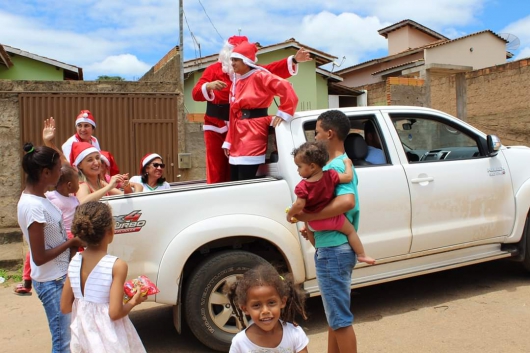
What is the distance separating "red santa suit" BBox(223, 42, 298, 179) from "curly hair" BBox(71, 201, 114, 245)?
6.30ft

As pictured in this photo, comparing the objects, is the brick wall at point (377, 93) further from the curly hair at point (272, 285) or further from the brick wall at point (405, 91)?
the curly hair at point (272, 285)

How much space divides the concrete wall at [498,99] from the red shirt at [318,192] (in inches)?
419

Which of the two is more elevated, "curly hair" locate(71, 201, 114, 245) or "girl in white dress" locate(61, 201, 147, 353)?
"curly hair" locate(71, 201, 114, 245)

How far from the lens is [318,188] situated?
271 centimetres

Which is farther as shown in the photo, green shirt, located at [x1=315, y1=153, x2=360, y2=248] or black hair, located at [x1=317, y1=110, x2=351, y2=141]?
black hair, located at [x1=317, y1=110, x2=351, y2=141]

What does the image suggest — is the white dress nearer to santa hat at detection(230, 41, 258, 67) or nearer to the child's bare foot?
the child's bare foot

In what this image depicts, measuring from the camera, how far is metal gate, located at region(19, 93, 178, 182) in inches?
312

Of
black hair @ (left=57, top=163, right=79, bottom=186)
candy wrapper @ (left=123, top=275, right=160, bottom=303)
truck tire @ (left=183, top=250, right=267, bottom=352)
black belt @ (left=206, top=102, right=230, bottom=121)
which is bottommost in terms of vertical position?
truck tire @ (left=183, top=250, right=267, bottom=352)

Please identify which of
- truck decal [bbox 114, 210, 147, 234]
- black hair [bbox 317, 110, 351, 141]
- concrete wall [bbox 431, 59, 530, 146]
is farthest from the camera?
concrete wall [bbox 431, 59, 530, 146]

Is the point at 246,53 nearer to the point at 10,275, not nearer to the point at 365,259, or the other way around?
the point at 365,259

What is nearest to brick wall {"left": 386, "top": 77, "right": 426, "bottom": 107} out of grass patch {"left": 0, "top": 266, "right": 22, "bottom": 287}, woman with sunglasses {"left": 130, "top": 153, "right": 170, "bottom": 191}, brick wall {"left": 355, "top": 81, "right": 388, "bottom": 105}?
brick wall {"left": 355, "top": 81, "right": 388, "bottom": 105}

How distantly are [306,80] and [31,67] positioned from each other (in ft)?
30.8

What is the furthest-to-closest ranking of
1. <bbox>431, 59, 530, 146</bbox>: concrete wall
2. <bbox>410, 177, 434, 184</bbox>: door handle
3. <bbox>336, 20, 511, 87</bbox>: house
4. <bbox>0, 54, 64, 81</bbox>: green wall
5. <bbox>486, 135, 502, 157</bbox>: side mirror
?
<bbox>336, 20, 511, 87</bbox>: house → <bbox>0, 54, 64, 81</bbox>: green wall → <bbox>431, 59, 530, 146</bbox>: concrete wall → <bbox>486, 135, 502, 157</bbox>: side mirror → <bbox>410, 177, 434, 184</bbox>: door handle

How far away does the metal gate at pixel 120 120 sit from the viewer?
7930 millimetres
